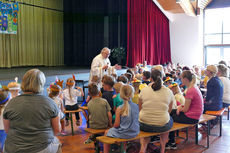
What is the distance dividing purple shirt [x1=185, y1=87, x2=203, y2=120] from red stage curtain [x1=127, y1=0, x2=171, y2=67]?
751 cm

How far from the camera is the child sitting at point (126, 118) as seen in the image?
10.2 ft

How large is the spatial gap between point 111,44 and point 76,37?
97.9 inches

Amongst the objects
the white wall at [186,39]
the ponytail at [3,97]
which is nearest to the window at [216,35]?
the white wall at [186,39]

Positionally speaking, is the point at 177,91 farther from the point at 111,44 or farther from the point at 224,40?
the point at 224,40

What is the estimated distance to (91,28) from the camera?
1274 centimetres

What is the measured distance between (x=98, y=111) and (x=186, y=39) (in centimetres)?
1073

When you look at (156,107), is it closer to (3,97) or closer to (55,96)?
(55,96)

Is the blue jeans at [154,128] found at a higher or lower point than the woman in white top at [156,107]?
lower

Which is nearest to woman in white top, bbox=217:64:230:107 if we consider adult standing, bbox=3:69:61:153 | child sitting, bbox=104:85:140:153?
child sitting, bbox=104:85:140:153

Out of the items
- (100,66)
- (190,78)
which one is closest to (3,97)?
(190,78)

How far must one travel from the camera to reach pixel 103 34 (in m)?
12.4

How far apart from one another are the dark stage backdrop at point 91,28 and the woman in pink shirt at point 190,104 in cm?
801

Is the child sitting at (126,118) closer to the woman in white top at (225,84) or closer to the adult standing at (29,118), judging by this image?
the adult standing at (29,118)

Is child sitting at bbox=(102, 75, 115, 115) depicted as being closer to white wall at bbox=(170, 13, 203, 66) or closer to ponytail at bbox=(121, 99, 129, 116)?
ponytail at bbox=(121, 99, 129, 116)
